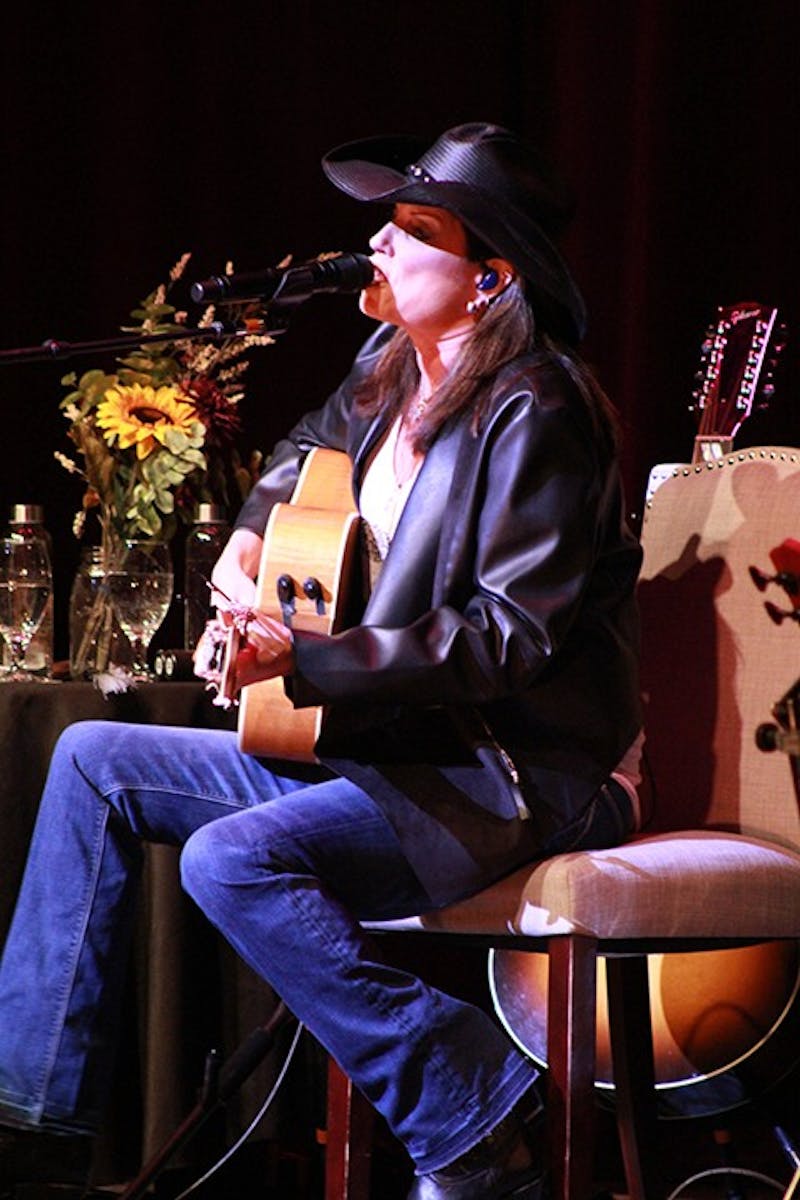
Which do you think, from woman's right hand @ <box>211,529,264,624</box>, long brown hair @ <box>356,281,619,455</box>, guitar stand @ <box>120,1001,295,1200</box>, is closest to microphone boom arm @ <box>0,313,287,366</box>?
long brown hair @ <box>356,281,619,455</box>

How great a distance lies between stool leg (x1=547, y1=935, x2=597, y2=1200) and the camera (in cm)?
194

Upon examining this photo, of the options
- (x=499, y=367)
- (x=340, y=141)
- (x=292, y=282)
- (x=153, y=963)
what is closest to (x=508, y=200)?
(x=499, y=367)

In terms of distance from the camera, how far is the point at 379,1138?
9.92ft

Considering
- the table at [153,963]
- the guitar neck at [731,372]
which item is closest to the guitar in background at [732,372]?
the guitar neck at [731,372]

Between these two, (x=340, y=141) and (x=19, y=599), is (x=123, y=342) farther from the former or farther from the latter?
(x=340, y=141)

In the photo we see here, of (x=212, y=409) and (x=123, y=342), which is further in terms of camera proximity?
(x=212, y=409)

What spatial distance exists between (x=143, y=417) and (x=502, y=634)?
0.89 m

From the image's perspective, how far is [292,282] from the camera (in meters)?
1.99

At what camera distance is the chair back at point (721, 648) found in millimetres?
2271

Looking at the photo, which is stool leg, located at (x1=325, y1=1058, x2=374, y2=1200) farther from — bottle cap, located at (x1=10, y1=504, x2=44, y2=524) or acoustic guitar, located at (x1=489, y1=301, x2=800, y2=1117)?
bottle cap, located at (x1=10, y1=504, x2=44, y2=524)

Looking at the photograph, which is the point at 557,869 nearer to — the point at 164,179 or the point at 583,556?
the point at 583,556

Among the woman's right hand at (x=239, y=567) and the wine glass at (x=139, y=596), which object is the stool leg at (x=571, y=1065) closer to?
the woman's right hand at (x=239, y=567)

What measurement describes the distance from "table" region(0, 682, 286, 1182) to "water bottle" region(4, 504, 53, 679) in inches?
5.0

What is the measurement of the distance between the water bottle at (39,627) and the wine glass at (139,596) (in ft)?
0.33
